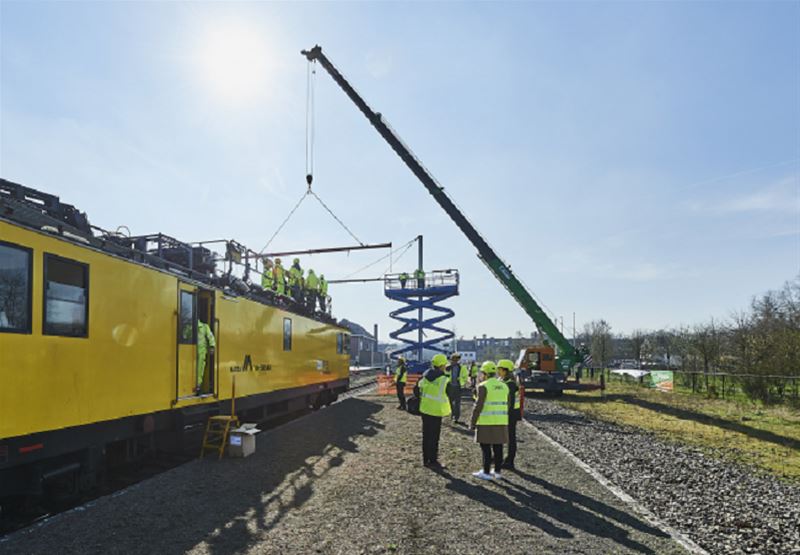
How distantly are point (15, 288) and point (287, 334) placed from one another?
8671mm

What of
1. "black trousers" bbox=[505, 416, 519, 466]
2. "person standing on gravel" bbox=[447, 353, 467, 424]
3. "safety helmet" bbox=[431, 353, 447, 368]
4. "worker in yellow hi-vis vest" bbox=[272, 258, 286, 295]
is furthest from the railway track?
"person standing on gravel" bbox=[447, 353, 467, 424]

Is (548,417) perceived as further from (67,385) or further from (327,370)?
(67,385)

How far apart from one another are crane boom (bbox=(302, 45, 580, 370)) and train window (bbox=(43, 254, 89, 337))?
16.9 m

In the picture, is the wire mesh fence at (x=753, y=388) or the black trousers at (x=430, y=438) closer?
the black trousers at (x=430, y=438)

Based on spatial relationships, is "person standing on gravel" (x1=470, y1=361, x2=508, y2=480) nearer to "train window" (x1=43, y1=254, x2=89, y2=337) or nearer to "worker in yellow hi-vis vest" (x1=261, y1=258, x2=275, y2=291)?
"train window" (x1=43, y1=254, x2=89, y2=337)

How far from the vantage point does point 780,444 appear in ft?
38.5

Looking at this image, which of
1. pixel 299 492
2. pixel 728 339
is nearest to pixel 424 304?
pixel 728 339

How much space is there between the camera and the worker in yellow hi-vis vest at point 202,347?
355 inches

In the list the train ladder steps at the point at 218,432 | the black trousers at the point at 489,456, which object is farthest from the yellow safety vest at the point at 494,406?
the train ladder steps at the point at 218,432

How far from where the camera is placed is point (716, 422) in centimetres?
1513

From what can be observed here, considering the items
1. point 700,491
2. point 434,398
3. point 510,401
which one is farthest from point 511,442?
point 700,491

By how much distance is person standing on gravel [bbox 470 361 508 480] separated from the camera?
770 centimetres

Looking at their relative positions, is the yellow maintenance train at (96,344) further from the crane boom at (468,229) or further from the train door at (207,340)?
the crane boom at (468,229)

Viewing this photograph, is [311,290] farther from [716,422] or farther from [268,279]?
[716,422]
